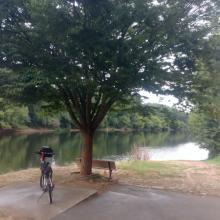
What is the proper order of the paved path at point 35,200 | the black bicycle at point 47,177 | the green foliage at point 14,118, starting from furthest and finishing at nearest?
the green foliage at point 14,118 < the black bicycle at point 47,177 < the paved path at point 35,200

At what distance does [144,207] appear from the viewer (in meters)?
6.95

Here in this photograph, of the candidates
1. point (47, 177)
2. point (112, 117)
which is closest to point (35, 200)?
point (47, 177)

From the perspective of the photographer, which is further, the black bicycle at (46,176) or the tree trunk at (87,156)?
the tree trunk at (87,156)

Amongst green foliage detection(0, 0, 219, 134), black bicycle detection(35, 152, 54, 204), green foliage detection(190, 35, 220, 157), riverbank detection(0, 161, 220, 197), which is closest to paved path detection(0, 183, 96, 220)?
black bicycle detection(35, 152, 54, 204)

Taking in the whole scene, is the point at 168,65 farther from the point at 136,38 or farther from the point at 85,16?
the point at 85,16

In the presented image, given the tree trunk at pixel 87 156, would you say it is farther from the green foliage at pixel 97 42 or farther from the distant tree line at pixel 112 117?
the green foliage at pixel 97 42

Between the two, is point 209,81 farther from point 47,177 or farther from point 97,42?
point 47,177

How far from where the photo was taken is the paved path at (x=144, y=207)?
6.34 metres

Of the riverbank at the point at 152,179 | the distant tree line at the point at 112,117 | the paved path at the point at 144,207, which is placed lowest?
the paved path at the point at 144,207

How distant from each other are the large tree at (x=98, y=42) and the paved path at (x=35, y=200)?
7.40ft

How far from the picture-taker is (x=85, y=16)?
784 centimetres

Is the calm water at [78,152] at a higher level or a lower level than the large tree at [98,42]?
lower

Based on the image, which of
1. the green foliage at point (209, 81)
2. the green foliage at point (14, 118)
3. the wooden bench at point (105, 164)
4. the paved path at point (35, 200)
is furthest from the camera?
the green foliage at point (14, 118)

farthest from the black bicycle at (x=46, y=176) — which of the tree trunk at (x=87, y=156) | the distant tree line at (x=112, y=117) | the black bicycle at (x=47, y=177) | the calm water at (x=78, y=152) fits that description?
the calm water at (x=78, y=152)
